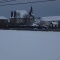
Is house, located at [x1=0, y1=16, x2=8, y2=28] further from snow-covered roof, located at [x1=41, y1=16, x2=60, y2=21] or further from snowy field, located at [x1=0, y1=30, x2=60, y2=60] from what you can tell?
snow-covered roof, located at [x1=41, y1=16, x2=60, y2=21]

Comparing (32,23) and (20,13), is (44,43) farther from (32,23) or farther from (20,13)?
(20,13)

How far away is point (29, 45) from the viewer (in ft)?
3.17

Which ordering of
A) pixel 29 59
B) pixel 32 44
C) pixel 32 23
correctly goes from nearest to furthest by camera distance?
pixel 29 59, pixel 32 44, pixel 32 23

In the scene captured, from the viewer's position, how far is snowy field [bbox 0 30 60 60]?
2.79 ft

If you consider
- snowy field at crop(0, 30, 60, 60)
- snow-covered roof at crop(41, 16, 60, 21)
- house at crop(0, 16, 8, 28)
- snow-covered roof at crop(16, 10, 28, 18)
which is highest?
snow-covered roof at crop(16, 10, 28, 18)

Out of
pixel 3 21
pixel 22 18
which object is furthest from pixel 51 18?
pixel 3 21

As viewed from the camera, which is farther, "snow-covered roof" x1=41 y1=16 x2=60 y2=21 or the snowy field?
"snow-covered roof" x1=41 y1=16 x2=60 y2=21

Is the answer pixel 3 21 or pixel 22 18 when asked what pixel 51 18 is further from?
pixel 3 21

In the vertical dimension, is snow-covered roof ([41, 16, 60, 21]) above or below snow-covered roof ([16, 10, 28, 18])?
below

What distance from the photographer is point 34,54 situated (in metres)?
0.88

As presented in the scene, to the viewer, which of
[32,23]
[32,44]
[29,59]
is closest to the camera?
[29,59]

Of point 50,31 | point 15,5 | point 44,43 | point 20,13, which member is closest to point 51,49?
point 44,43

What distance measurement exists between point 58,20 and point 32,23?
0.19 m

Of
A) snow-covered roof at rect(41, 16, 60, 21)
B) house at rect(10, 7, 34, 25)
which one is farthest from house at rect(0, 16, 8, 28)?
snow-covered roof at rect(41, 16, 60, 21)
